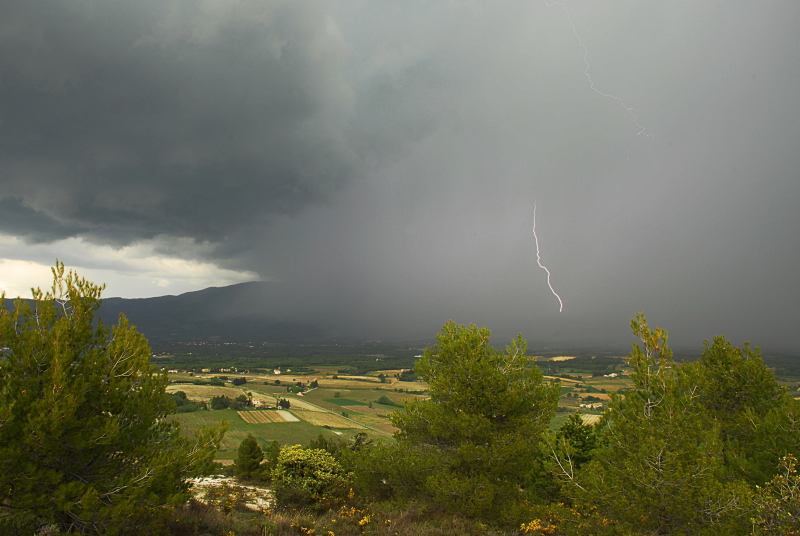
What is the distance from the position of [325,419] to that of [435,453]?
3173 inches

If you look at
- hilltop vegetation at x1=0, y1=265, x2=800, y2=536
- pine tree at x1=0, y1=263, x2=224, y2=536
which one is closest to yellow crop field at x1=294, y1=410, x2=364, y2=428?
hilltop vegetation at x1=0, y1=265, x2=800, y2=536

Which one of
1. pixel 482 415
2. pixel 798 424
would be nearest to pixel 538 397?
pixel 482 415

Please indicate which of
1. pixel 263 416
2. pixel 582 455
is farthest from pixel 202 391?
pixel 582 455

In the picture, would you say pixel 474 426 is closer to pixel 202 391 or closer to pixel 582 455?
pixel 582 455

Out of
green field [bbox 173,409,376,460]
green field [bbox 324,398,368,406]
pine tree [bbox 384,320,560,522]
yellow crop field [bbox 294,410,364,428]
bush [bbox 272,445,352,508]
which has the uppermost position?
pine tree [bbox 384,320,560,522]

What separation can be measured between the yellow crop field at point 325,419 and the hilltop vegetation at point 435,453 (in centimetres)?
6639

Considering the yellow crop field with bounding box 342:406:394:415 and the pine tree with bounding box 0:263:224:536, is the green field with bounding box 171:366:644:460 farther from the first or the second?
the pine tree with bounding box 0:263:224:536

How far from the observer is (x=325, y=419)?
294ft

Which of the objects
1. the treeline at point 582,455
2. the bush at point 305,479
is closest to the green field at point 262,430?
the bush at point 305,479

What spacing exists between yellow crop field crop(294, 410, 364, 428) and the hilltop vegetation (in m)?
66.4

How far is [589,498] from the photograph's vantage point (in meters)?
11.4

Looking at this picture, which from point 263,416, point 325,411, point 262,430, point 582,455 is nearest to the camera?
point 582,455

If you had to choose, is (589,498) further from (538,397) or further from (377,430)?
(377,430)

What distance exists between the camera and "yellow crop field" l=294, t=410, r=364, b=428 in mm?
84500
